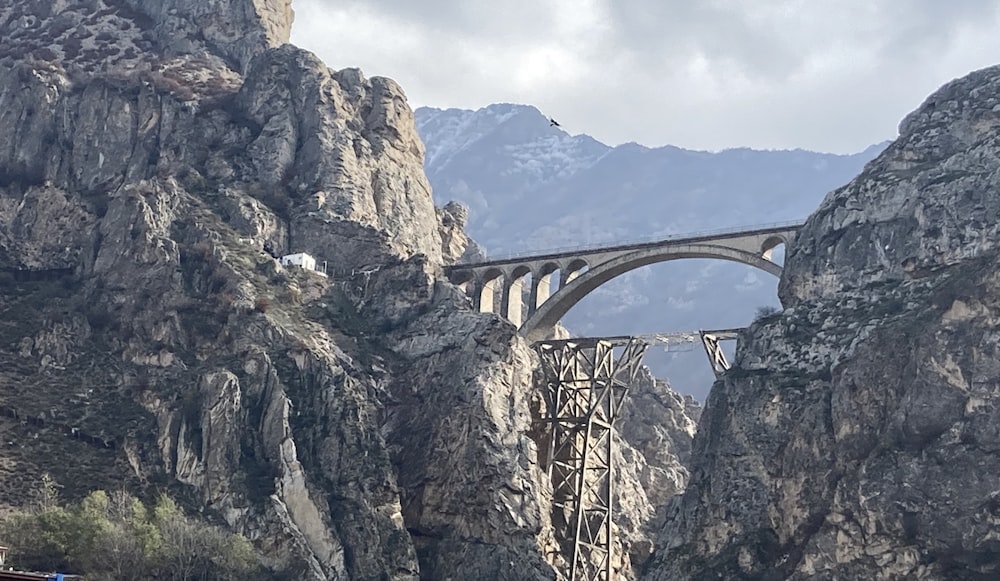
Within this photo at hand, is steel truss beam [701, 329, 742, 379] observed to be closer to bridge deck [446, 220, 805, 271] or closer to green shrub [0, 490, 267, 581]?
bridge deck [446, 220, 805, 271]

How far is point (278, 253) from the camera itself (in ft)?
370

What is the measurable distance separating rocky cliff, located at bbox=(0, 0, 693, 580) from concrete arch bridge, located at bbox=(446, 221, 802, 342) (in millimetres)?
6304

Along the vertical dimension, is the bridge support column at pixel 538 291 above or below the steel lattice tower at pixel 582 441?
above

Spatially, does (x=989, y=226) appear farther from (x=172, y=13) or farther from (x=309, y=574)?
(x=172, y=13)

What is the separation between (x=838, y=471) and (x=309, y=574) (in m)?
36.0

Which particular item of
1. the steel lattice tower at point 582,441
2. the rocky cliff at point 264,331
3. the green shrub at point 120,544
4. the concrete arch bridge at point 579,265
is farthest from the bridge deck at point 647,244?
the green shrub at point 120,544

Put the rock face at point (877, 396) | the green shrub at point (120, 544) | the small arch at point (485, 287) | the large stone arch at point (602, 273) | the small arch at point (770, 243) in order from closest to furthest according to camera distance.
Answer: the rock face at point (877, 396) → the green shrub at point (120, 544) → the small arch at point (770, 243) → the large stone arch at point (602, 273) → the small arch at point (485, 287)

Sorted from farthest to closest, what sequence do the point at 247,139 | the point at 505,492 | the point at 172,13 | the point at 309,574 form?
the point at 172,13, the point at 247,139, the point at 505,492, the point at 309,574

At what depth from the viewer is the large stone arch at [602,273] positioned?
3910 inches

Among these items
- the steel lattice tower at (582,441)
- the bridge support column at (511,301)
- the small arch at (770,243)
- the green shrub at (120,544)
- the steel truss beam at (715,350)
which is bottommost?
the green shrub at (120,544)

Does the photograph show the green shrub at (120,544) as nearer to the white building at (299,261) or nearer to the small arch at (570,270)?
the white building at (299,261)

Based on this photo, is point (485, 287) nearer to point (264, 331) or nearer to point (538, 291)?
point (538, 291)

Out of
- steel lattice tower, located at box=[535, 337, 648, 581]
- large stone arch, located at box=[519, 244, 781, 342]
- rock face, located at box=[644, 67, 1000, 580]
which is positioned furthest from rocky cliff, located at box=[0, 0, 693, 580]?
rock face, located at box=[644, 67, 1000, 580]

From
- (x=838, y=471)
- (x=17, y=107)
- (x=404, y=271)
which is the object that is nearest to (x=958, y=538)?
(x=838, y=471)
